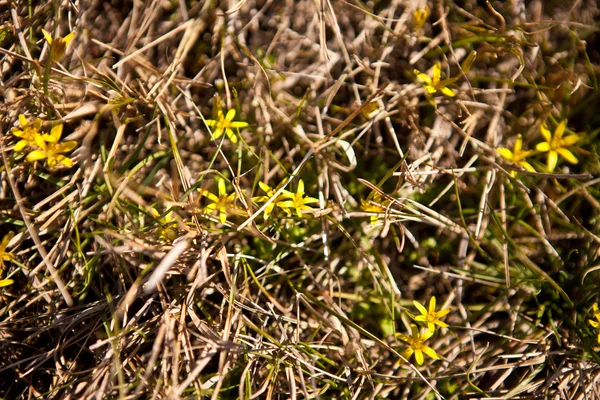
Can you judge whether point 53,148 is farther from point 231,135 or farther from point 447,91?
point 447,91

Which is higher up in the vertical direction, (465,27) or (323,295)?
(465,27)

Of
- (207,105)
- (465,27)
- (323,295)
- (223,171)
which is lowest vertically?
(323,295)

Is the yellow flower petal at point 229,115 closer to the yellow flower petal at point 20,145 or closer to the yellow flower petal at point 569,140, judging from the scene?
the yellow flower petal at point 20,145

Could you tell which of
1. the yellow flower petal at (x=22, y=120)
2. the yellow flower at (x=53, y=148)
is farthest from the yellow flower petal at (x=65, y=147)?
the yellow flower petal at (x=22, y=120)

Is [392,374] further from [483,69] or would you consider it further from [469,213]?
[483,69]

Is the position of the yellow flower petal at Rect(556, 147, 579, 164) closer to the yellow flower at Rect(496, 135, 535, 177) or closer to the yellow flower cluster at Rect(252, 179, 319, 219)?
the yellow flower at Rect(496, 135, 535, 177)

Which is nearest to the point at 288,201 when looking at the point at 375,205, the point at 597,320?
the point at 375,205

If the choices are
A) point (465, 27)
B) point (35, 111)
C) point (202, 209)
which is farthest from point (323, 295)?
point (35, 111)
